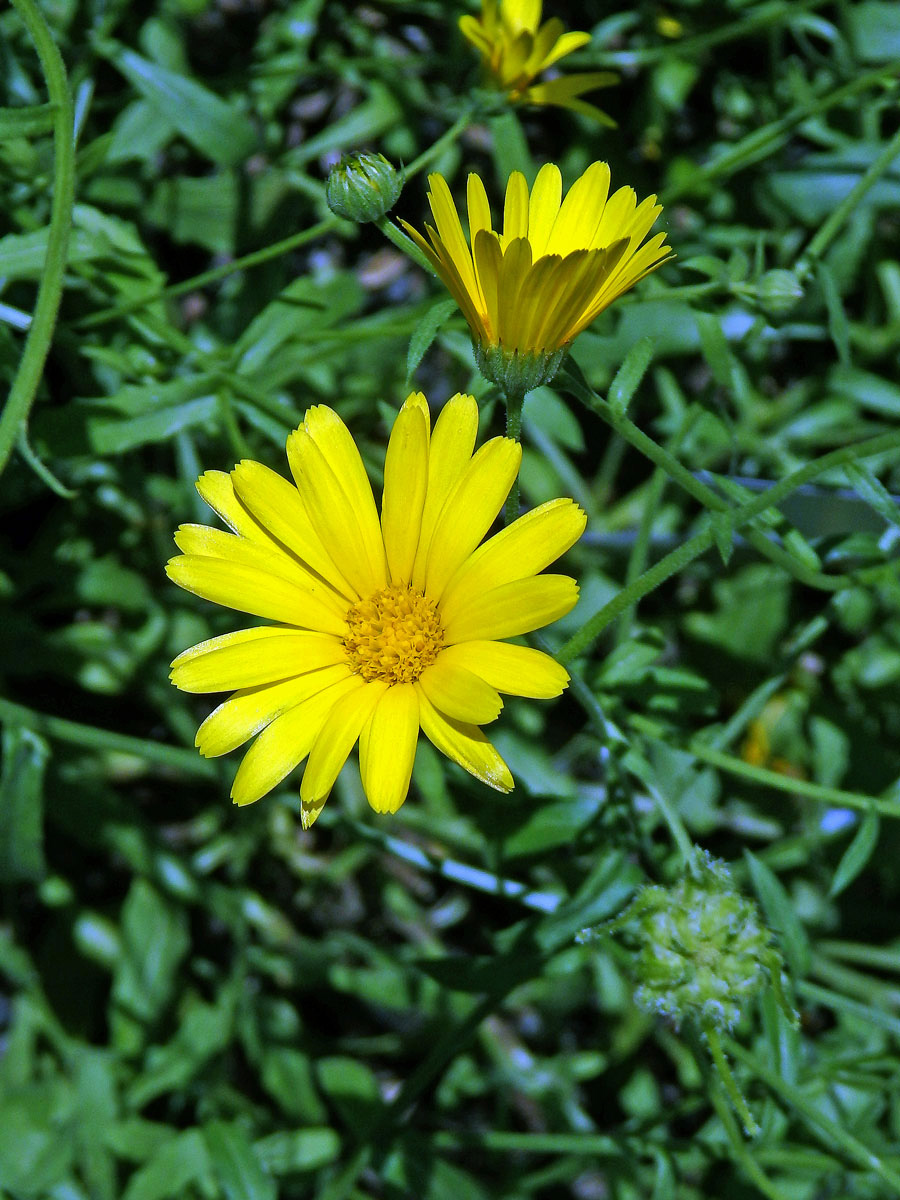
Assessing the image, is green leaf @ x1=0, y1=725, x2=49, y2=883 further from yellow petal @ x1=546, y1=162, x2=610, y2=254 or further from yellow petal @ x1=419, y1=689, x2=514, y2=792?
yellow petal @ x1=546, y1=162, x2=610, y2=254

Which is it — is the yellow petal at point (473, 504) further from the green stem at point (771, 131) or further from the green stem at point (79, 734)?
the green stem at point (771, 131)

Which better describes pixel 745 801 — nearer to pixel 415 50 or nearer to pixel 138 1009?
pixel 138 1009

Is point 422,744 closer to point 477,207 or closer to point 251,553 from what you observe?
point 251,553

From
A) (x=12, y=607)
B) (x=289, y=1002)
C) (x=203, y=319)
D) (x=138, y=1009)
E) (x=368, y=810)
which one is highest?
(x=203, y=319)

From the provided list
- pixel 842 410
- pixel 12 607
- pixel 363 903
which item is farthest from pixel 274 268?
pixel 363 903

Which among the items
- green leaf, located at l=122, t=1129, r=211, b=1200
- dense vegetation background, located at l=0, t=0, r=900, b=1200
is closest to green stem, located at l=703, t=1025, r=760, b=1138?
dense vegetation background, located at l=0, t=0, r=900, b=1200

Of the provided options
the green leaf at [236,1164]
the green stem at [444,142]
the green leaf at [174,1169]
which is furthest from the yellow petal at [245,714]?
the green leaf at [174,1169]
